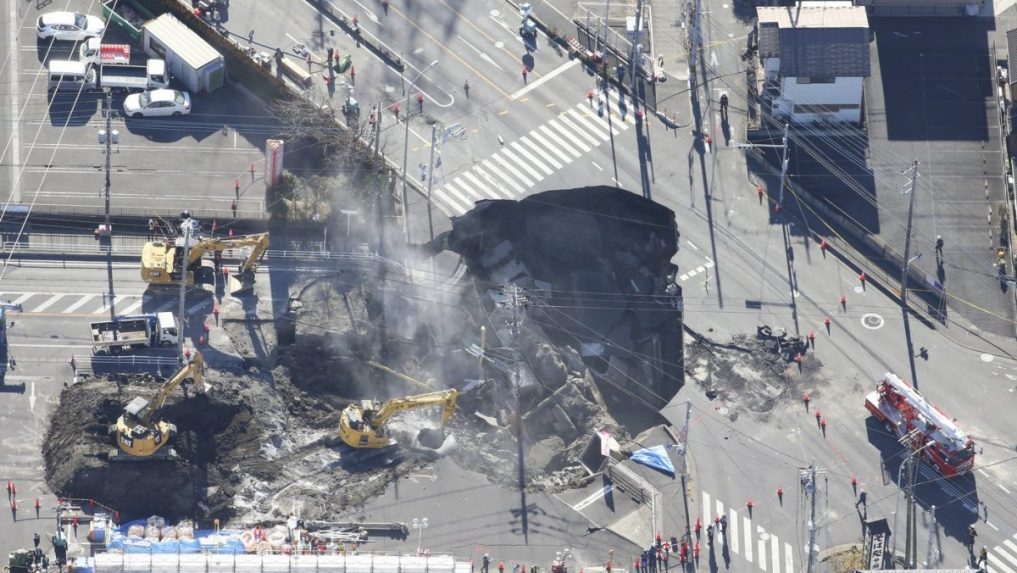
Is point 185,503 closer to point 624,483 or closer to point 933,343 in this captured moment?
point 624,483

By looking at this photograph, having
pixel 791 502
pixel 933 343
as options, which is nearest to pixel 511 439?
pixel 791 502

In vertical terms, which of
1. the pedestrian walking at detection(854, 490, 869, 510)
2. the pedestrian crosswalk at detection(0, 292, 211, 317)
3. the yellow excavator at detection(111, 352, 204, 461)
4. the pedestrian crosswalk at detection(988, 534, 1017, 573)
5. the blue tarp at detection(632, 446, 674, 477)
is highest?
the pedestrian crosswalk at detection(0, 292, 211, 317)

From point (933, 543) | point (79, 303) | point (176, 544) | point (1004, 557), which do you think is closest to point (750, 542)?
point (933, 543)

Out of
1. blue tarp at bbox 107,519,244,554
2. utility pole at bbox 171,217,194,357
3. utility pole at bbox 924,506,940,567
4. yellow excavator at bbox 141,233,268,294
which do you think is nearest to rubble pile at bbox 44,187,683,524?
blue tarp at bbox 107,519,244,554

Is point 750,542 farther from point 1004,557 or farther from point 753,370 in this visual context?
point 1004,557

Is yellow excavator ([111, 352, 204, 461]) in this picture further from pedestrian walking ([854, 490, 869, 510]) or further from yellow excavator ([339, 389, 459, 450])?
pedestrian walking ([854, 490, 869, 510])
